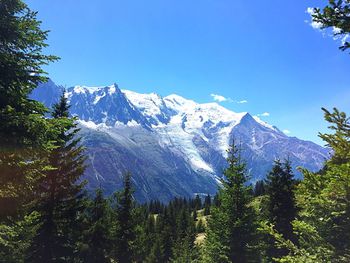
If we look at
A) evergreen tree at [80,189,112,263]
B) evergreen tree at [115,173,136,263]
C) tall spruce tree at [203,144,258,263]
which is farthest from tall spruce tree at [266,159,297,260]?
evergreen tree at [80,189,112,263]

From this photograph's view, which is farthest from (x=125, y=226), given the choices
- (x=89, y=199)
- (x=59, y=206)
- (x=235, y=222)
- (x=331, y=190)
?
(x=331, y=190)

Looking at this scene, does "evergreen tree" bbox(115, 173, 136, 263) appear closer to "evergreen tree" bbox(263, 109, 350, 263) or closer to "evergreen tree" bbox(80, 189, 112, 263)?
"evergreen tree" bbox(80, 189, 112, 263)

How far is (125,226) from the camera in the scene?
1462 inches

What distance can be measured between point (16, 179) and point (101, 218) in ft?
76.1

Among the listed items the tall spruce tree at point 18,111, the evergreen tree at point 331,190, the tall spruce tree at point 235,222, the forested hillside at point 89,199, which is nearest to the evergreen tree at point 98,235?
the forested hillside at point 89,199

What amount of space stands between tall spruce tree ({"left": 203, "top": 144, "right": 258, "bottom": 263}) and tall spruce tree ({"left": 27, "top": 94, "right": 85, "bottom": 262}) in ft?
34.7

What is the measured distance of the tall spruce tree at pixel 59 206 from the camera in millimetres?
24589

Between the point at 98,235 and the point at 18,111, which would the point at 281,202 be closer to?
the point at 98,235

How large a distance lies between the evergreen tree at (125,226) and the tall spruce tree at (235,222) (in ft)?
34.8

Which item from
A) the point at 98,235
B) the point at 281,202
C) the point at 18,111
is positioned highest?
the point at 18,111

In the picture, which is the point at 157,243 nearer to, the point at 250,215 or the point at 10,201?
the point at 250,215

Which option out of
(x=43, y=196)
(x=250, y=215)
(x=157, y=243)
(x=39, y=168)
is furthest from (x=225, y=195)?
(x=157, y=243)

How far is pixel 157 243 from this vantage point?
6675 centimetres

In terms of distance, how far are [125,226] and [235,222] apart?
46.1 feet
